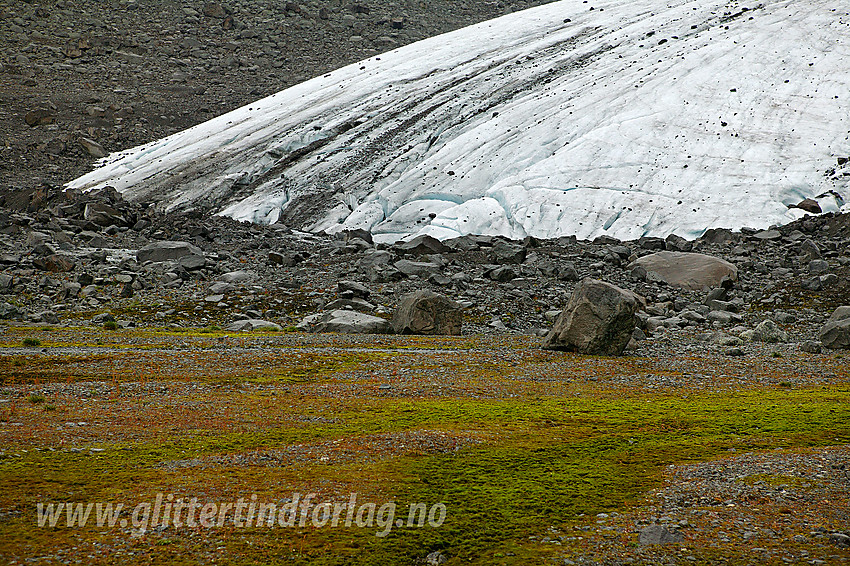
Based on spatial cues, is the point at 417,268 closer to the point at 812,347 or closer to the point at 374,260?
the point at 374,260

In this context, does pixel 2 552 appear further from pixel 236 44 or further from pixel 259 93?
pixel 236 44

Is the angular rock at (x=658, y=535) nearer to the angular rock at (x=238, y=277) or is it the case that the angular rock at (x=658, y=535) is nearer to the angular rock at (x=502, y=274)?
the angular rock at (x=502, y=274)

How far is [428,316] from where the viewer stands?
25141 millimetres

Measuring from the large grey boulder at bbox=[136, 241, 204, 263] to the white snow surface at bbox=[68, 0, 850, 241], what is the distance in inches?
392

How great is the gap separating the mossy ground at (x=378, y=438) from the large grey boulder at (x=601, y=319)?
4.37ft

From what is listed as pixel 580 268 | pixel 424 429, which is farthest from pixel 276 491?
pixel 580 268

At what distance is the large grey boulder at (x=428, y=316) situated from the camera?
986 inches

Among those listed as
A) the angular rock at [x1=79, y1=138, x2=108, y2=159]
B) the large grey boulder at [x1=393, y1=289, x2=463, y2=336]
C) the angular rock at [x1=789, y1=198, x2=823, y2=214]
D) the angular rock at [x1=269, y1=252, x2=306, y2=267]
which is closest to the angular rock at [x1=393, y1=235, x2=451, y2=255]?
the angular rock at [x1=269, y1=252, x2=306, y2=267]

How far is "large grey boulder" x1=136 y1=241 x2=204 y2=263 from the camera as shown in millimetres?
34094

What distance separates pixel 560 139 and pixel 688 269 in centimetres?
1842

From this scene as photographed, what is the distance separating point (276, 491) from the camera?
8500 millimetres

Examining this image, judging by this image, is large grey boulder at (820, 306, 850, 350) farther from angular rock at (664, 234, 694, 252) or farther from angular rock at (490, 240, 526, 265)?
angular rock at (490, 240, 526, 265)

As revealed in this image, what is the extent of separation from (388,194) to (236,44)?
48364 mm

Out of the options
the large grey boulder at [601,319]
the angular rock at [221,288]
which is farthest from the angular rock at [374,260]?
the large grey boulder at [601,319]
